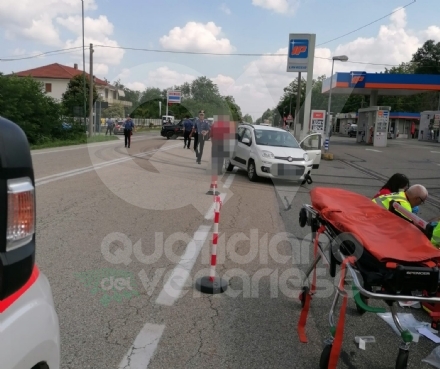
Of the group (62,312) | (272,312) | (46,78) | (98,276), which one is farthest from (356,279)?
(46,78)

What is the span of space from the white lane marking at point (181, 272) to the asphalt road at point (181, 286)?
0.04ft

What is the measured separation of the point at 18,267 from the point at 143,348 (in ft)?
7.03

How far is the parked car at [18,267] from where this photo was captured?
1.46m

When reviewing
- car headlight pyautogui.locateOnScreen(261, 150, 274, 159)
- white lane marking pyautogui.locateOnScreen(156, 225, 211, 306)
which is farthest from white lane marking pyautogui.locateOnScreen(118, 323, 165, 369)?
car headlight pyautogui.locateOnScreen(261, 150, 274, 159)

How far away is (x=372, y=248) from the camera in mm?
2938

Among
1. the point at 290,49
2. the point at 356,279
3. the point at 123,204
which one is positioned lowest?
the point at 123,204

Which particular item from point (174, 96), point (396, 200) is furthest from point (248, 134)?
point (396, 200)

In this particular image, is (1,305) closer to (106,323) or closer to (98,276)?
(106,323)

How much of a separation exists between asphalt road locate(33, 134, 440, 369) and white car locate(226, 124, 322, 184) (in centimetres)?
321

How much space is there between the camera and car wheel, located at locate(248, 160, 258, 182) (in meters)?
13.8

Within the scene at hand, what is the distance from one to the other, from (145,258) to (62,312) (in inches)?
69.5

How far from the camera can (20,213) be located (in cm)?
156

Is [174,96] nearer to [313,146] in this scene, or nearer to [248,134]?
[248,134]

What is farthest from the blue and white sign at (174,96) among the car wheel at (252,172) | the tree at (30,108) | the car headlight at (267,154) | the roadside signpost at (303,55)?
the roadside signpost at (303,55)
